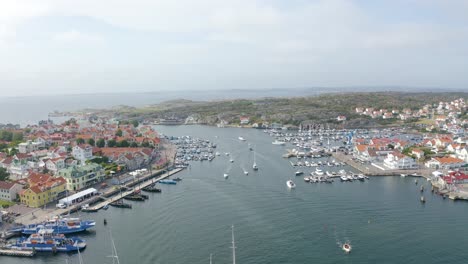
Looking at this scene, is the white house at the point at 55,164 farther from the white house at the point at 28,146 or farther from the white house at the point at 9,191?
the white house at the point at 28,146

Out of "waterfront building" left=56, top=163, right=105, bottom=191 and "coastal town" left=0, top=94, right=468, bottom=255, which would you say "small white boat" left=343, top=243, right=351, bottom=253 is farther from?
"waterfront building" left=56, top=163, right=105, bottom=191

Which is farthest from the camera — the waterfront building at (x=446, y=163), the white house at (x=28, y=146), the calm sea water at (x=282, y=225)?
the white house at (x=28, y=146)

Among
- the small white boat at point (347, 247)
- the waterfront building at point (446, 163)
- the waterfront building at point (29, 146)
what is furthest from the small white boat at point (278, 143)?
the small white boat at point (347, 247)

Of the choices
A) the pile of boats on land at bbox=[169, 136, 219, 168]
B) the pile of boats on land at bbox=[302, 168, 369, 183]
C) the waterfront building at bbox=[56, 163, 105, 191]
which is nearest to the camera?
the waterfront building at bbox=[56, 163, 105, 191]

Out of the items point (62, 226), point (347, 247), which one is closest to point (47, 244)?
point (62, 226)

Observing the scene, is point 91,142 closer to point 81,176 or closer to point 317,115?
point 81,176

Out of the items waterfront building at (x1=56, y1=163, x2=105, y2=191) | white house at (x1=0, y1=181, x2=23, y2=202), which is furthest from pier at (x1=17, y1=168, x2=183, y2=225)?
white house at (x1=0, y1=181, x2=23, y2=202)
